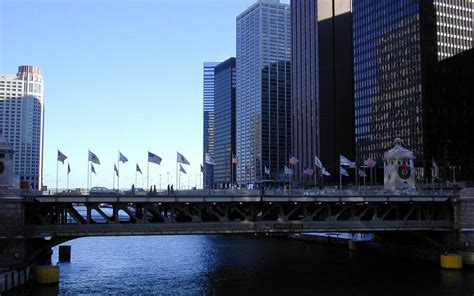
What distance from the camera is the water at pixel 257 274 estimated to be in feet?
216

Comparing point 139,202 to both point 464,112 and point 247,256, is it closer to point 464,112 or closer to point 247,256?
point 247,256

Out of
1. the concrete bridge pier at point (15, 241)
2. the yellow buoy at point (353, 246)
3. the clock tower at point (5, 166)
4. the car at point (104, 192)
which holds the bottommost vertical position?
the yellow buoy at point (353, 246)

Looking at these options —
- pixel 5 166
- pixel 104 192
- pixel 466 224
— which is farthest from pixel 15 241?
pixel 466 224

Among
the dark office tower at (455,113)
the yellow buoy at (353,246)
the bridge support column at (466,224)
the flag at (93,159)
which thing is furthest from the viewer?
the dark office tower at (455,113)

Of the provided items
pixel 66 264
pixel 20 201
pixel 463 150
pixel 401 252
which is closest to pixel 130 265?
pixel 66 264

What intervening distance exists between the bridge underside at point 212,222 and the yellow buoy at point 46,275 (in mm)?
4065

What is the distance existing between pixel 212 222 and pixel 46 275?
20.8 metres

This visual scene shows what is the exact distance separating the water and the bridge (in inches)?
231

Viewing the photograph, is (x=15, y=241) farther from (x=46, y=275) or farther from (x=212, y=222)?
(x=212, y=222)

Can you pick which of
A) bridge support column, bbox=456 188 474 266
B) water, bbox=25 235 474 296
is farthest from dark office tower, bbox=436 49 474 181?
bridge support column, bbox=456 188 474 266

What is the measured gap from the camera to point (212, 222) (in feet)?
244

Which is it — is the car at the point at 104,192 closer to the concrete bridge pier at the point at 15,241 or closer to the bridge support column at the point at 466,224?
the concrete bridge pier at the point at 15,241

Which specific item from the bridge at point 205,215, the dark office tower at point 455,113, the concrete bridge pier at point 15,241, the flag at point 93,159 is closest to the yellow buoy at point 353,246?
the bridge at point 205,215

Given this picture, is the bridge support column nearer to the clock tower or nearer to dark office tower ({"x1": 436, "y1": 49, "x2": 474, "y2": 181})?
the clock tower
